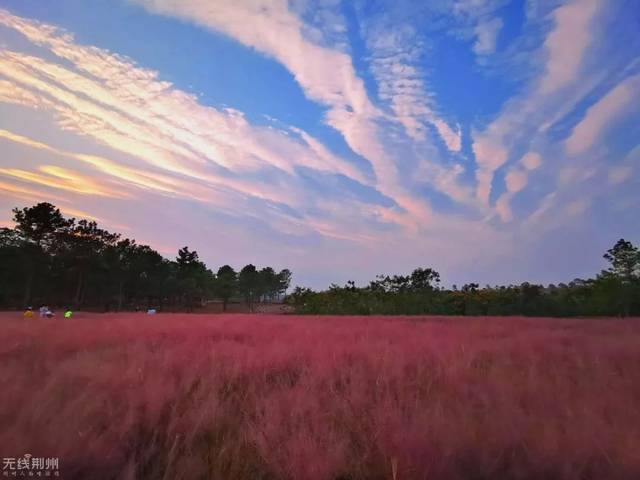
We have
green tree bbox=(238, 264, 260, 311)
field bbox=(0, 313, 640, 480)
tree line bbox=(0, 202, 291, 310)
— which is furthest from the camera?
green tree bbox=(238, 264, 260, 311)

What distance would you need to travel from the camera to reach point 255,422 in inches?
128

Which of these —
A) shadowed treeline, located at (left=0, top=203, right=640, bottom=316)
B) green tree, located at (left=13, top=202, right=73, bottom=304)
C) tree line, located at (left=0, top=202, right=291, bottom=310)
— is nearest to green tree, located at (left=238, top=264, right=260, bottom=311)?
tree line, located at (left=0, top=202, right=291, bottom=310)

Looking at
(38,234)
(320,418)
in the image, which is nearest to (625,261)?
(320,418)

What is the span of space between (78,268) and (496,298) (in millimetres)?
43051

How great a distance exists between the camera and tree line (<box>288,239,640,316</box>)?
28.5 m

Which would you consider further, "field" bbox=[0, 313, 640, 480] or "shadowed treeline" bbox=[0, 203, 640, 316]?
"shadowed treeline" bbox=[0, 203, 640, 316]

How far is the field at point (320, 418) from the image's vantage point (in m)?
2.41

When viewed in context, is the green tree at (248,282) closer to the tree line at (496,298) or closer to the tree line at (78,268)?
the tree line at (78,268)

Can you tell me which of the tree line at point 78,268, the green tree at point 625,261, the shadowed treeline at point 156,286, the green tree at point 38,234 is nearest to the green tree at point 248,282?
the tree line at point 78,268

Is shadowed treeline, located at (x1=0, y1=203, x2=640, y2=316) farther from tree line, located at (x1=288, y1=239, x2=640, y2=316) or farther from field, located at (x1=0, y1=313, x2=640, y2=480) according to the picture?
field, located at (x1=0, y1=313, x2=640, y2=480)

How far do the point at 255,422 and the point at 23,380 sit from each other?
→ 2.82m

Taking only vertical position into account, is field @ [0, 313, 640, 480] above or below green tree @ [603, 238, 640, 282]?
below

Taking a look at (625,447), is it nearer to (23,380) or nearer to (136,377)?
(136,377)

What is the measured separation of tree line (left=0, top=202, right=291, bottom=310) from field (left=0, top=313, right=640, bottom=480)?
3857cm
